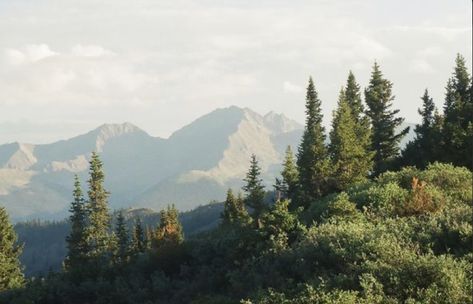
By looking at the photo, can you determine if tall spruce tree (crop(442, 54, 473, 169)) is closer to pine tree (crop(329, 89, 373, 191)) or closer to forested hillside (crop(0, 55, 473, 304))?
forested hillside (crop(0, 55, 473, 304))

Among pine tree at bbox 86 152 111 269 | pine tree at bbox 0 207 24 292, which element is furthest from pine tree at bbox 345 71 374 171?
pine tree at bbox 0 207 24 292

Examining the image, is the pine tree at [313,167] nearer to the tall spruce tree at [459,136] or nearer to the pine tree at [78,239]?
the tall spruce tree at [459,136]

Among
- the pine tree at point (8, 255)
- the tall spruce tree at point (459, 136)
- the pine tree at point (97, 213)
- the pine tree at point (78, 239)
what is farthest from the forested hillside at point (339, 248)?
the pine tree at point (8, 255)

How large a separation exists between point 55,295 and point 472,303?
2412cm

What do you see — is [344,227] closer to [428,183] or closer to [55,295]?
[428,183]

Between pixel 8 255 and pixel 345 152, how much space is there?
44.8 meters

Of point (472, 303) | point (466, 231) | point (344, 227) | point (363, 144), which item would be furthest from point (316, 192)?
point (472, 303)

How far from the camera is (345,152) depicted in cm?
5138

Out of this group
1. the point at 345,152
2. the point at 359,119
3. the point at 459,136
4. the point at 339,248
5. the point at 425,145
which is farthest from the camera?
the point at 359,119

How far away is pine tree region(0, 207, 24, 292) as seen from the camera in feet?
209

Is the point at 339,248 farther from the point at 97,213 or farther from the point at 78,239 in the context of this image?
the point at 97,213

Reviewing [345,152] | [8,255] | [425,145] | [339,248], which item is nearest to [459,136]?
[425,145]

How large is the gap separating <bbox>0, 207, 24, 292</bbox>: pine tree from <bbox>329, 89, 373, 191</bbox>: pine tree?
39.4m

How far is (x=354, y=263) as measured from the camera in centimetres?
1488
